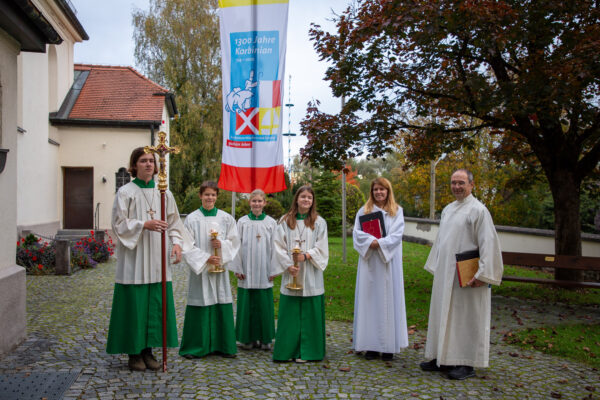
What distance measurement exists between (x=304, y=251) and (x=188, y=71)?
26495 mm

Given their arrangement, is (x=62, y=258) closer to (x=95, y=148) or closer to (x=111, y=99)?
(x=95, y=148)

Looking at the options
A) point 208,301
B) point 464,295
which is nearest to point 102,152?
point 208,301

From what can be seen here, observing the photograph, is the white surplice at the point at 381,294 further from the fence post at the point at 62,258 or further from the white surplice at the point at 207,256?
the fence post at the point at 62,258

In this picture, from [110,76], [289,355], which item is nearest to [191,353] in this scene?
[289,355]

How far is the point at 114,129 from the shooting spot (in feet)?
67.3

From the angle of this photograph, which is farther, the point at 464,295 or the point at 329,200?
the point at 329,200

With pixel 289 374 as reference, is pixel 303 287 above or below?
above

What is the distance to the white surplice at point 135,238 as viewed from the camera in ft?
16.0

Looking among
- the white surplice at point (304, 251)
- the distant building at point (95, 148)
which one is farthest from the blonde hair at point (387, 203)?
the distant building at point (95, 148)

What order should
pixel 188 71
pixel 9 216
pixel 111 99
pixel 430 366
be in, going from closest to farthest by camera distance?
pixel 430 366 < pixel 9 216 < pixel 111 99 < pixel 188 71

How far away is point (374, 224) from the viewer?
5809 mm

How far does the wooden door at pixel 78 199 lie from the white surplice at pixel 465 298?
1795 cm

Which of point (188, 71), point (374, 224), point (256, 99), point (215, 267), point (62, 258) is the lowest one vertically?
point (62, 258)

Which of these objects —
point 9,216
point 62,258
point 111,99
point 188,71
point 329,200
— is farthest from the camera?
point 188,71
